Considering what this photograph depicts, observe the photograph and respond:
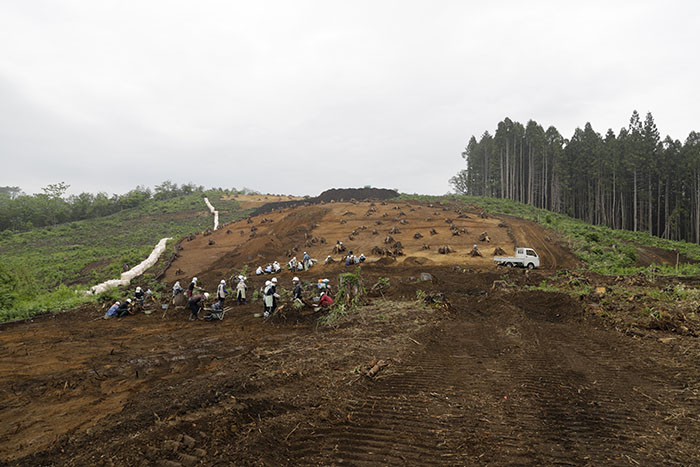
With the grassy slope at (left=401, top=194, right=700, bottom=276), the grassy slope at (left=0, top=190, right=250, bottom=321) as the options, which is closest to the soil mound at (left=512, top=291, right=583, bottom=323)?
the grassy slope at (left=401, top=194, right=700, bottom=276)

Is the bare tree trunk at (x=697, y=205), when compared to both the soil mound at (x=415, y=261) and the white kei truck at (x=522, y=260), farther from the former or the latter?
the soil mound at (x=415, y=261)

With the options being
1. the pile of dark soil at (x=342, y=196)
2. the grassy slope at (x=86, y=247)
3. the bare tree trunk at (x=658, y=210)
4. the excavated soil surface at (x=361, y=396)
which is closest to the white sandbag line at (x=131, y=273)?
Answer: the grassy slope at (x=86, y=247)

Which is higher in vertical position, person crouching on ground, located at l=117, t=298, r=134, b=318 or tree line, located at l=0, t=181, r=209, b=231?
tree line, located at l=0, t=181, r=209, b=231

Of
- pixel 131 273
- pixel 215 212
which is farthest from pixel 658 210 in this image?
pixel 215 212

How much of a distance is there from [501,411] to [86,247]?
4732 centimetres

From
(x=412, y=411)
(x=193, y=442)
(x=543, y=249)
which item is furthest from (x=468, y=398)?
(x=543, y=249)

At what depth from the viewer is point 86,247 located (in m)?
38.7

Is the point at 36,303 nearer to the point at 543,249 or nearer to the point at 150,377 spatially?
the point at 150,377

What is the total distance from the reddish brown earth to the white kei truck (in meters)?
8.74

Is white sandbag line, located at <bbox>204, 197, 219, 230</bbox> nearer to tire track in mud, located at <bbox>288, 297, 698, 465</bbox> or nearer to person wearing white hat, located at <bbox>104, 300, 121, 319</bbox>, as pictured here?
person wearing white hat, located at <bbox>104, 300, 121, 319</bbox>

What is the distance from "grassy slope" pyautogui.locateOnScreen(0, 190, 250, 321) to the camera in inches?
650

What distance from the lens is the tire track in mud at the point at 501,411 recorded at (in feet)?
12.9

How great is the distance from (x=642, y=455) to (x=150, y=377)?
329 inches

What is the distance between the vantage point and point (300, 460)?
3.93 meters
